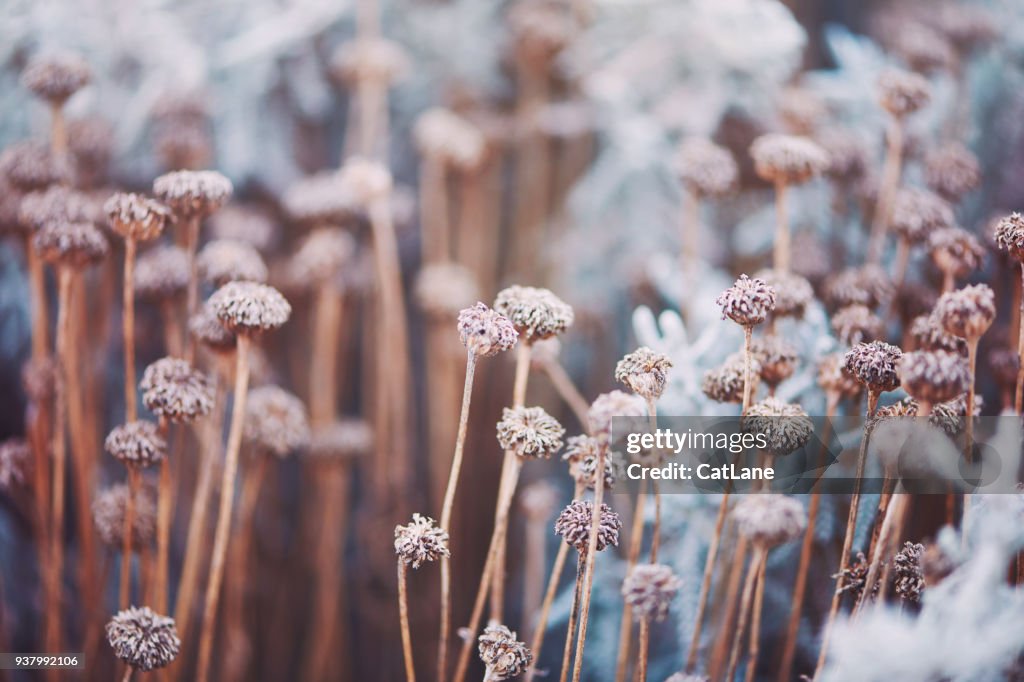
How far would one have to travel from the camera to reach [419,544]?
1.32 feet

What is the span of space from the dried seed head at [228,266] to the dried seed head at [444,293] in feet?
0.78

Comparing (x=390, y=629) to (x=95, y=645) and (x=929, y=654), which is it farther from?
(x=929, y=654)

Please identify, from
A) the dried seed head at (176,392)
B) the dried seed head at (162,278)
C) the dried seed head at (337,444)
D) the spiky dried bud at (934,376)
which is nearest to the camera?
the spiky dried bud at (934,376)

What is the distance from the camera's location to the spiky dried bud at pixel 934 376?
35 cm

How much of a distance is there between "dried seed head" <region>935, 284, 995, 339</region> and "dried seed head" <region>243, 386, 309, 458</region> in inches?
17.2

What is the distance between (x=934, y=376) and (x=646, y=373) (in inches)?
5.2

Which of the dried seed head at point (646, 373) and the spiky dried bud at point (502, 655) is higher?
the dried seed head at point (646, 373)

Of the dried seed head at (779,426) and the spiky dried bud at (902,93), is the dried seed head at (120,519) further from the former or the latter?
the spiky dried bud at (902,93)

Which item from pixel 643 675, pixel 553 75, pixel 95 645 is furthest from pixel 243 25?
Result: pixel 643 675

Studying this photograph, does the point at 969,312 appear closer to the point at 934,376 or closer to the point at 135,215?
the point at 934,376

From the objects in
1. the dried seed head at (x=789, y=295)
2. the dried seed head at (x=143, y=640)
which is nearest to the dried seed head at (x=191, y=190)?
the dried seed head at (x=143, y=640)

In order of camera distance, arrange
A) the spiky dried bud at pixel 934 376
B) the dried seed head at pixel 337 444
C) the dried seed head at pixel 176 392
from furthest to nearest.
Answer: the dried seed head at pixel 337 444 → the dried seed head at pixel 176 392 → the spiky dried bud at pixel 934 376

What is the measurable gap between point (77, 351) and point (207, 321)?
0.23 metres

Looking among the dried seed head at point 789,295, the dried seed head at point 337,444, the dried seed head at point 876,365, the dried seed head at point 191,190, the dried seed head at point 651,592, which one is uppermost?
the dried seed head at point 191,190
